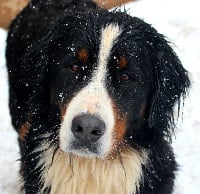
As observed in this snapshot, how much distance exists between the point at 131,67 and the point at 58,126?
0.65 metres

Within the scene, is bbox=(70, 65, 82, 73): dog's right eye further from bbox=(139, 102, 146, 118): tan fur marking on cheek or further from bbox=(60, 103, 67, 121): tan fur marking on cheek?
bbox=(139, 102, 146, 118): tan fur marking on cheek

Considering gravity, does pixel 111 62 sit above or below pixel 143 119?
above

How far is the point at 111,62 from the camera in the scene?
3.46 meters

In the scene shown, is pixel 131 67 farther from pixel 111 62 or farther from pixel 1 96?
pixel 1 96

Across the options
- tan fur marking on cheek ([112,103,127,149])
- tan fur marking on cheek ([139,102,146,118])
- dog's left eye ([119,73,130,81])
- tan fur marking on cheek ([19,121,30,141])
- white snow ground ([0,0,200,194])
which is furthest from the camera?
white snow ground ([0,0,200,194])

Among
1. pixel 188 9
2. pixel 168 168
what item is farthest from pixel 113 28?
pixel 188 9

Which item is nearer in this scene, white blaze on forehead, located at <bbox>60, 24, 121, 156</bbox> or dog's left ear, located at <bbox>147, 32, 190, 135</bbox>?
white blaze on forehead, located at <bbox>60, 24, 121, 156</bbox>

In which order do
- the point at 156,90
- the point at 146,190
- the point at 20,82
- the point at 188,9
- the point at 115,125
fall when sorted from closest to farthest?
the point at 115,125
the point at 156,90
the point at 146,190
the point at 20,82
the point at 188,9

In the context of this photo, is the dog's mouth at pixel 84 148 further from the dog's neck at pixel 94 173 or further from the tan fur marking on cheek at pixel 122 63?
the tan fur marking on cheek at pixel 122 63

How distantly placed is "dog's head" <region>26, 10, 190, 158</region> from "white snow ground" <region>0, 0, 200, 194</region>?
55.6 inches

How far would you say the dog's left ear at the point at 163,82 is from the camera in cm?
371

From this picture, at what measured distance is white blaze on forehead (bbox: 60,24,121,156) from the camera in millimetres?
3221

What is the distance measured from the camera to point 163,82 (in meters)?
3.72

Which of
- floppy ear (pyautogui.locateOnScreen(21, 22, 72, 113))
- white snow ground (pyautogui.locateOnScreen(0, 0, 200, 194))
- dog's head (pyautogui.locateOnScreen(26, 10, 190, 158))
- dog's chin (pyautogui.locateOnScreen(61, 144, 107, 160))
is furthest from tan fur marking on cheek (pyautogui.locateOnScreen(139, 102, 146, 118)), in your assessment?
white snow ground (pyautogui.locateOnScreen(0, 0, 200, 194))
